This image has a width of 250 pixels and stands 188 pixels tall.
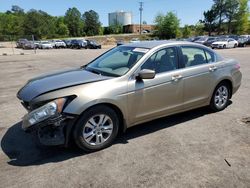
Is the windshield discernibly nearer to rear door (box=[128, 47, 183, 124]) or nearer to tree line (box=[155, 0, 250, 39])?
rear door (box=[128, 47, 183, 124])

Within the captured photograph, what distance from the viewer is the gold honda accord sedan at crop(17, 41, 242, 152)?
3.60 meters

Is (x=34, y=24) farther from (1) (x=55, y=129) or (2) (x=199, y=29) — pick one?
(1) (x=55, y=129)

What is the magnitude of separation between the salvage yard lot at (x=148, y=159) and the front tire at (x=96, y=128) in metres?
0.14

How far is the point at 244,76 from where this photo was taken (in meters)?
10.1

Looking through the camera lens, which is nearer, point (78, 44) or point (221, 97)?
point (221, 97)

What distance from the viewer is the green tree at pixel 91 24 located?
114 m

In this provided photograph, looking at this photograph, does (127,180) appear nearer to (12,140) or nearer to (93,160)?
(93,160)

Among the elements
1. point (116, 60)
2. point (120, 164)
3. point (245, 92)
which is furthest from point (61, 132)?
point (245, 92)

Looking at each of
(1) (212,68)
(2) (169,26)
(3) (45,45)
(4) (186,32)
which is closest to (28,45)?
(3) (45,45)

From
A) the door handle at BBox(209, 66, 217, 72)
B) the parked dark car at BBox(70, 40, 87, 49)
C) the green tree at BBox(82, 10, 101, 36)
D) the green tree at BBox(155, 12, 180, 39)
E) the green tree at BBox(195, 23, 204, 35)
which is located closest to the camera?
the door handle at BBox(209, 66, 217, 72)

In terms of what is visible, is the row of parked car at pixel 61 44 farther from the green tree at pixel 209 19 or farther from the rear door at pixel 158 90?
the green tree at pixel 209 19

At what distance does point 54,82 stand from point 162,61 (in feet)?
6.18

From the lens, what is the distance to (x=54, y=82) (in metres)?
4.02

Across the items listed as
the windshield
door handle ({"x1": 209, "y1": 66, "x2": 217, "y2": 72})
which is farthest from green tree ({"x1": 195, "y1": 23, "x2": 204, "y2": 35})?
the windshield
